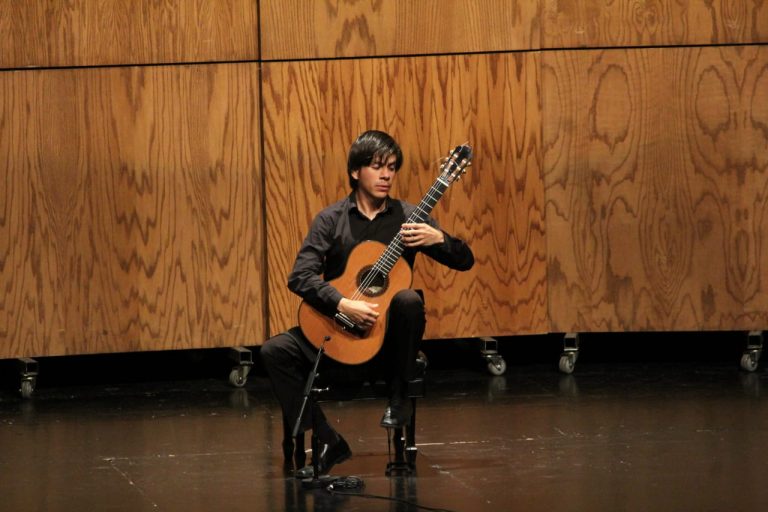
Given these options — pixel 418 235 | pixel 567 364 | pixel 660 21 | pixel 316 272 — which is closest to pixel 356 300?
pixel 316 272

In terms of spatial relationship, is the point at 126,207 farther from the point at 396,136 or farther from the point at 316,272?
the point at 316,272

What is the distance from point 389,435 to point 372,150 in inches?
37.0

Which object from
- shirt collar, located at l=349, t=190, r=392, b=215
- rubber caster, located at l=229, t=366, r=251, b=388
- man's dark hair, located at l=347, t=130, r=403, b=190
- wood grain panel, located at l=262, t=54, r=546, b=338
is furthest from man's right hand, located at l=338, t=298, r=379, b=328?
rubber caster, located at l=229, t=366, r=251, b=388

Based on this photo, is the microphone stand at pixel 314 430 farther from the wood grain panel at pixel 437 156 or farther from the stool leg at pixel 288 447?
the wood grain panel at pixel 437 156

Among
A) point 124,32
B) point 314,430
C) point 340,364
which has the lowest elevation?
point 314,430

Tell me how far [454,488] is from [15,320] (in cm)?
267

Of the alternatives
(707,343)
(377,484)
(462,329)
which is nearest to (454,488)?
(377,484)

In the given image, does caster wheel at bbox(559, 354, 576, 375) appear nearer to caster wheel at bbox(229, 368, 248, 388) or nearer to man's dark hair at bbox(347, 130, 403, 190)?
caster wheel at bbox(229, 368, 248, 388)

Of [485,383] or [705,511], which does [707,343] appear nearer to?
[485,383]

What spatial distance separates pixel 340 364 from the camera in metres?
4.19

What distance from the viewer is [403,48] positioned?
5.95m

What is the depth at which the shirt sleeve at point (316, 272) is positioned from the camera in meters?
4.15

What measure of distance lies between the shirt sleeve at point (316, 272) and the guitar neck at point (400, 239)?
0.56 feet

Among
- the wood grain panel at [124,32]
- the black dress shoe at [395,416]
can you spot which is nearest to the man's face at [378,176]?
the black dress shoe at [395,416]
